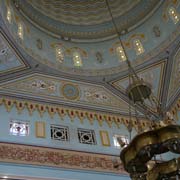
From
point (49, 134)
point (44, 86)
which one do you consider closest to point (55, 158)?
point (49, 134)

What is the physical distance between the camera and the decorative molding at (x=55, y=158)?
23.7 ft

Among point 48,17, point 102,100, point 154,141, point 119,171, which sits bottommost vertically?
point 154,141

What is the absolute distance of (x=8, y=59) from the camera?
8.41 metres

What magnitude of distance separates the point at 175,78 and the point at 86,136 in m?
2.80

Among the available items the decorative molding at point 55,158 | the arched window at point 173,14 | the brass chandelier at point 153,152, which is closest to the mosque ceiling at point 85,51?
the arched window at point 173,14

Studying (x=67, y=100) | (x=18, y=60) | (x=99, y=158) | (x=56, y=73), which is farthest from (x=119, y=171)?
(x=18, y=60)

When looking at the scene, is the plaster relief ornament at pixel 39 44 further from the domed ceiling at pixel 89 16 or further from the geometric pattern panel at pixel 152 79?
the geometric pattern panel at pixel 152 79

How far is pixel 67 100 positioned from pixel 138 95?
2595mm

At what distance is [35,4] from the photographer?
9.70 m

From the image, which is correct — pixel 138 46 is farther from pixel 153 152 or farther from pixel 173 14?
pixel 153 152

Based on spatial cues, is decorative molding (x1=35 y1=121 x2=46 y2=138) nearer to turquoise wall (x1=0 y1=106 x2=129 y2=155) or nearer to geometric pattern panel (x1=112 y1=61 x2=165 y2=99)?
turquoise wall (x1=0 y1=106 x2=129 y2=155)

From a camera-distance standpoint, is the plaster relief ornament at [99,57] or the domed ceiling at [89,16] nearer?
the domed ceiling at [89,16]

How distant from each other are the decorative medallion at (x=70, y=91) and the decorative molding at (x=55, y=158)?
5.50 ft

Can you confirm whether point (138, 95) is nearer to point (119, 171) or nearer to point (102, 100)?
point (119, 171)
